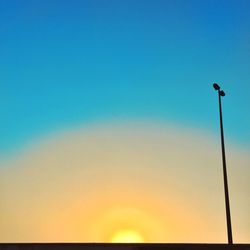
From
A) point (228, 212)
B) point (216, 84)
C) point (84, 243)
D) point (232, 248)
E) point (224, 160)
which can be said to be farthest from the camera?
point (216, 84)

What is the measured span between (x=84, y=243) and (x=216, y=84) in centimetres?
943

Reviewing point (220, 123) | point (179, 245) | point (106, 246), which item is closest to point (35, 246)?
point (106, 246)

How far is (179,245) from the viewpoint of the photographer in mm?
15406

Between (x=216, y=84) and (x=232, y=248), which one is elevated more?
(x=216, y=84)

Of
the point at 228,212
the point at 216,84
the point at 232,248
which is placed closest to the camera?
the point at 232,248

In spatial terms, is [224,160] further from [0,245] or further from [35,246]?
[0,245]

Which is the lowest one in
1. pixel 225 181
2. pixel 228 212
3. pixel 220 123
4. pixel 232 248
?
pixel 232 248

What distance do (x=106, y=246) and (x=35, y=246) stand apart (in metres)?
2.83

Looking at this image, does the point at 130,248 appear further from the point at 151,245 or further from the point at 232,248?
the point at 232,248

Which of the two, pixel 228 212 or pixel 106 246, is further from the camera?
pixel 228 212

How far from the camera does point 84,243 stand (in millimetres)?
15867

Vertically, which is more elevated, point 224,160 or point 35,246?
point 224,160

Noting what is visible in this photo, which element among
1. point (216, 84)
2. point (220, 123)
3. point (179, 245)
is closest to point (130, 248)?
point (179, 245)

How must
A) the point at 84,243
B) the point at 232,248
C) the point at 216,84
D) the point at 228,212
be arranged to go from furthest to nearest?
the point at 216,84 → the point at 228,212 → the point at 84,243 → the point at 232,248
